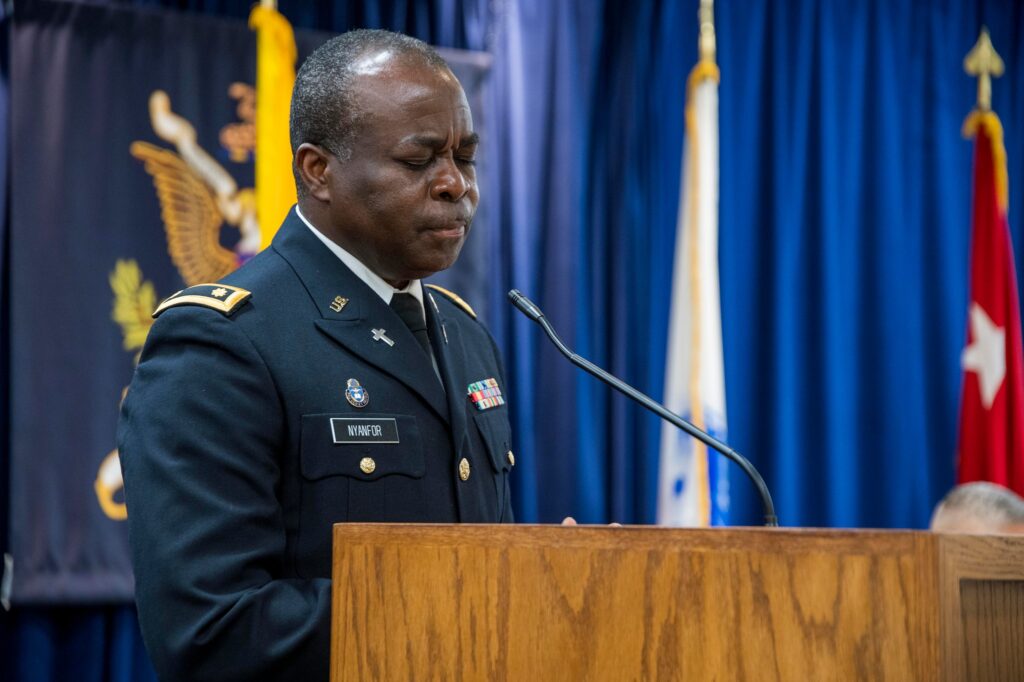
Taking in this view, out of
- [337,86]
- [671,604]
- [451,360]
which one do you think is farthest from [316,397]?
[671,604]

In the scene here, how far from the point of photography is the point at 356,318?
1.57m

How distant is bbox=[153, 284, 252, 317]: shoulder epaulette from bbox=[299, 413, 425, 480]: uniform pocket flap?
0.56ft

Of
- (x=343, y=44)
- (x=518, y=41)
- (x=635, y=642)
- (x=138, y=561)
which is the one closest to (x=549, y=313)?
(x=518, y=41)

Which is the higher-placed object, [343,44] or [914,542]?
[343,44]

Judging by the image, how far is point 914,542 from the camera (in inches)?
39.1

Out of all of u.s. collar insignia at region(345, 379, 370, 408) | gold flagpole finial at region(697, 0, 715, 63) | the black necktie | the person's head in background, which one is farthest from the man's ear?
gold flagpole finial at region(697, 0, 715, 63)

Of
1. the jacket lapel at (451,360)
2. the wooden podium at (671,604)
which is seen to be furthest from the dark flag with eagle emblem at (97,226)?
the wooden podium at (671,604)

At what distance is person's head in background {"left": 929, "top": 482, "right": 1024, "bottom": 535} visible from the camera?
11.1 feet

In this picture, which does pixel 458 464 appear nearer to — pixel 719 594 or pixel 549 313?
pixel 719 594

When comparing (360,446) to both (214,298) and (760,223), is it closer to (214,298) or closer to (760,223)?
(214,298)

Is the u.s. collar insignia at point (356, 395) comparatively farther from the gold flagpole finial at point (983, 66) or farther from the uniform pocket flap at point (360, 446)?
the gold flagpole finial at point (983, 66)

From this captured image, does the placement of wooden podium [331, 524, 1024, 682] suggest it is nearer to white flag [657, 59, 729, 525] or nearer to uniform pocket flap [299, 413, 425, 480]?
uniform pocket flap [299, 413, 425, 480]

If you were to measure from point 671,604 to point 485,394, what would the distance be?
75 centimetres

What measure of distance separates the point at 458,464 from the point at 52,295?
2055 mm
